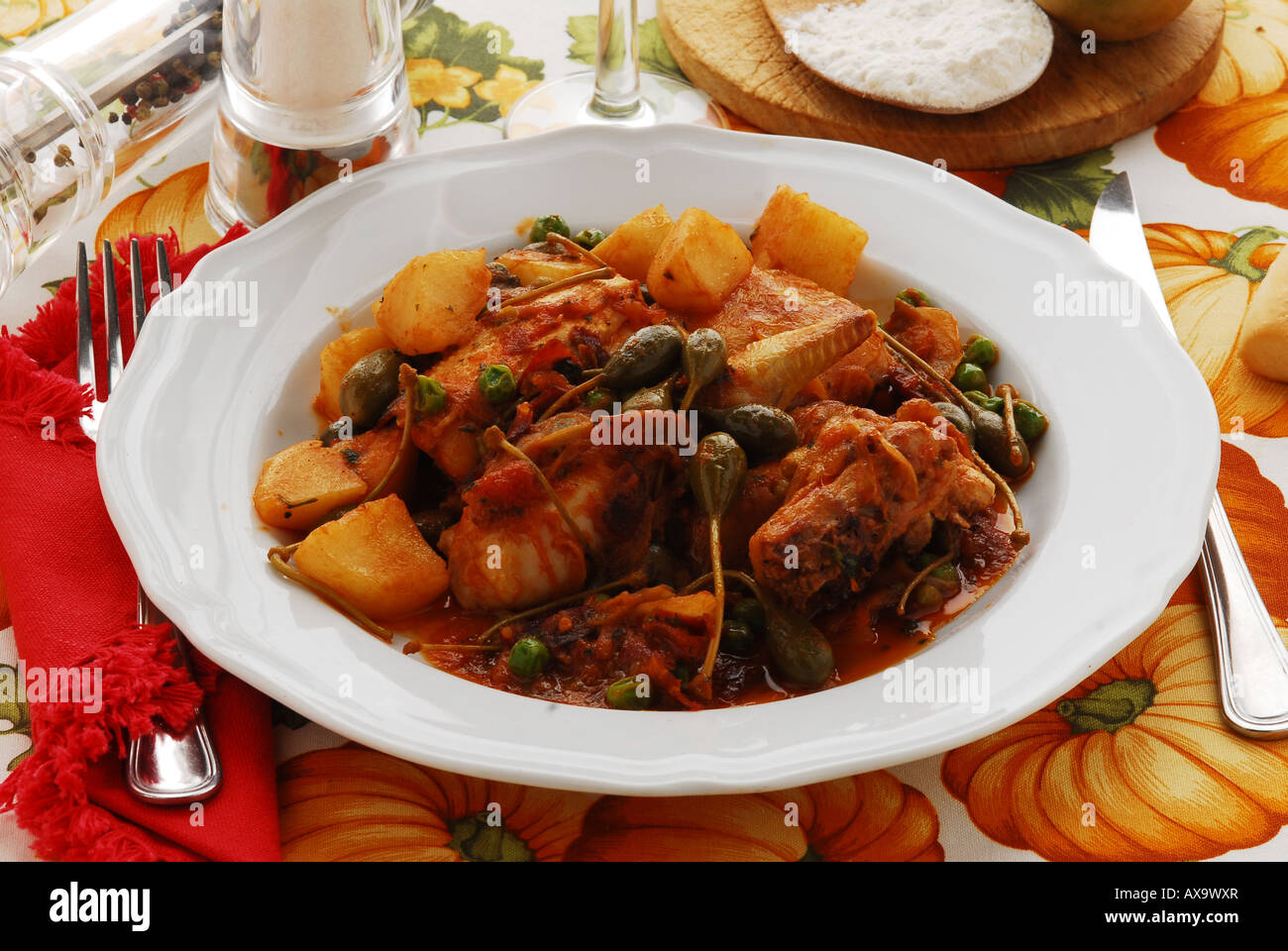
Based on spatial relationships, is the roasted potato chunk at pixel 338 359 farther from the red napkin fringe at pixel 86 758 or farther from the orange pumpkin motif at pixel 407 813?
the orange pumpkin motif at pixel 407 813

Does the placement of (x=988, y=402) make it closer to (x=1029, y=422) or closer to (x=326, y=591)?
(x=1029, y=422)

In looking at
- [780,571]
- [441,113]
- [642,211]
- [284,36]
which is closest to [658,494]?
[780,571]

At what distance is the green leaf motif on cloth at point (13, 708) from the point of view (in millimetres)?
2854

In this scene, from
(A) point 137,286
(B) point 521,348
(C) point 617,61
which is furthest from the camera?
(C) point 617,61

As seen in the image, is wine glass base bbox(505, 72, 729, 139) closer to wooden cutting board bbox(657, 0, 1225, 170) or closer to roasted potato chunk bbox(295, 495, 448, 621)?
wooden cutting board bbox(657, 0, 1225, 170)

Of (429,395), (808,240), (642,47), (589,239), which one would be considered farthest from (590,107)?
(429,395)

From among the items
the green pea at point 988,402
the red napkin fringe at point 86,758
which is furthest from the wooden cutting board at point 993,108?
the red napkin fringe at point 86,758

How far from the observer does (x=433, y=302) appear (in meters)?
3.42

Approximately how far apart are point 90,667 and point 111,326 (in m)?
1.25

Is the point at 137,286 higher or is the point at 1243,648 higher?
the point at 137,286

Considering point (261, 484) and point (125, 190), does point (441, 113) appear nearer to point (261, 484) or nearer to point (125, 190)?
point (125, 190)

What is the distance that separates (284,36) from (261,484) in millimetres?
1649

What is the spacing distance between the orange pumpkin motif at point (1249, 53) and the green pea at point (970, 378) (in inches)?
93.5

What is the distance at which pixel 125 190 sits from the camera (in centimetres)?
463
